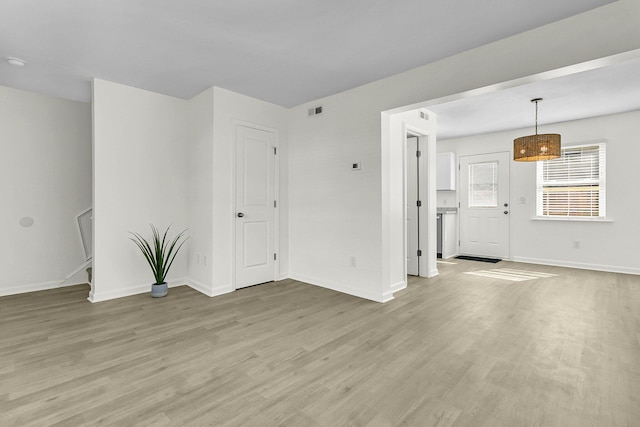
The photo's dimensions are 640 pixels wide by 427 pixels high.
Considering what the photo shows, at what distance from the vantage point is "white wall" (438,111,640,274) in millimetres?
4773

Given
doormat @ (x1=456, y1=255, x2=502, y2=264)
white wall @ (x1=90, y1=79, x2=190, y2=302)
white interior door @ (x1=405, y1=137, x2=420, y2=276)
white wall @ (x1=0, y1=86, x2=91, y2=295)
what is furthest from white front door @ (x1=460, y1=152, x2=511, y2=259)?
white wall @ (x1=0, y1=86, x2=91, y2=295)

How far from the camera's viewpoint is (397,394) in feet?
5.87

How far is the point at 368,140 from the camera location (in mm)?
3654

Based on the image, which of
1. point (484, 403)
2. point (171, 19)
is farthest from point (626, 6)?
point (171, 19)

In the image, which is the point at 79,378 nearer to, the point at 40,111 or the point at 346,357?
the point at 346,357

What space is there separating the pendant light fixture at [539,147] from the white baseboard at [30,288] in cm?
631

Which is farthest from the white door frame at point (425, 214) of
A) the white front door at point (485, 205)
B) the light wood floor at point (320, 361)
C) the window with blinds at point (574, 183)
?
the window with blinds at point (574, 183)

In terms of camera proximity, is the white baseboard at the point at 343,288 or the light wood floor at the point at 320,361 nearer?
the light wood floor at the point at 320,361

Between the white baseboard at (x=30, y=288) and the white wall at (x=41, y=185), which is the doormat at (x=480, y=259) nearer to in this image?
the white wall at (x=41, y=185)

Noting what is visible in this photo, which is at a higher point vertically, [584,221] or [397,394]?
[584,221]

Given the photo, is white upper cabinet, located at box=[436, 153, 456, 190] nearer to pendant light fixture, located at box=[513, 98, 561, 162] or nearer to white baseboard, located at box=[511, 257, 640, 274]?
white baseboard, located at box=[511, 257, 640, 274]

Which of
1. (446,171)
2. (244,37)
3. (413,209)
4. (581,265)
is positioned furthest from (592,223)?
(244,37)

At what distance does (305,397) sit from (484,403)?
0.96m

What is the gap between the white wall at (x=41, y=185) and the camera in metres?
3.72
